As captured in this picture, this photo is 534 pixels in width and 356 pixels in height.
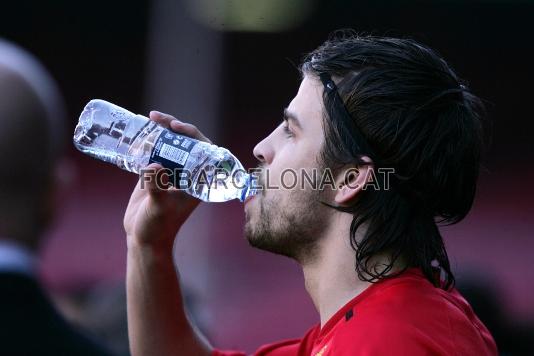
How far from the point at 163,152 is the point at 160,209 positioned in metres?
0.24

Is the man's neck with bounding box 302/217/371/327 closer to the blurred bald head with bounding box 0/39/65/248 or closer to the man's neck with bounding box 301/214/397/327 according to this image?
the man's neck with bounding box 301/214/397/327

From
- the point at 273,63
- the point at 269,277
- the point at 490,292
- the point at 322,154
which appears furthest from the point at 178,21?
the point at 322,154

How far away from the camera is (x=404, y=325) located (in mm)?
2348

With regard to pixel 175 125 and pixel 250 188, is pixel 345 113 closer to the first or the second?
pixel 250 188

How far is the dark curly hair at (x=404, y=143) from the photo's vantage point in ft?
8.73

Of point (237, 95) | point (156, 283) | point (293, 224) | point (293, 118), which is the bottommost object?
point (237, 95)

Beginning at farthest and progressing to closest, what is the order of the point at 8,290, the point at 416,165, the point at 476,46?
1. the point at 476,46
2. the point at 416,165
3. the point at 8,290

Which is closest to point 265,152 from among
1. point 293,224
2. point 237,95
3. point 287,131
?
point 287,131

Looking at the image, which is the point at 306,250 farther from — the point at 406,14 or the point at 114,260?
the point at 114,260

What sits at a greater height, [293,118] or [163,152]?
[293,118]

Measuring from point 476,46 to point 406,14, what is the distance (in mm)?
1436

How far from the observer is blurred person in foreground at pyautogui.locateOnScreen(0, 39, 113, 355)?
Result: 231 centimetres

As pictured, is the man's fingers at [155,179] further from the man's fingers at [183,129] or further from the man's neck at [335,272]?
the man's neck at [335,272]

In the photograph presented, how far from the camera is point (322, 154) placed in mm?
2754
